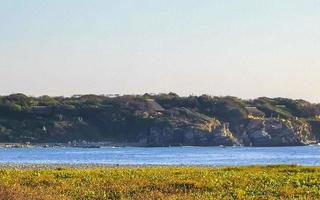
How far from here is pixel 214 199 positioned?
35.2 meters

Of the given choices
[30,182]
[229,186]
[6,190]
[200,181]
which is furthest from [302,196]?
[30,182]

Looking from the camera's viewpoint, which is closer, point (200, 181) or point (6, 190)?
point (6, 190)

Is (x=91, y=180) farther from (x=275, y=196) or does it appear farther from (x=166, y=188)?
(x=275, y=196)

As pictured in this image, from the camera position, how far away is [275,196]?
124 feet

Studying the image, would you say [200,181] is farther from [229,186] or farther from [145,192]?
[145,192]

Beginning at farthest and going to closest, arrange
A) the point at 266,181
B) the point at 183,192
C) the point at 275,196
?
1. the point at 266,181
2. the point at 183,192
3. the point at 275,196

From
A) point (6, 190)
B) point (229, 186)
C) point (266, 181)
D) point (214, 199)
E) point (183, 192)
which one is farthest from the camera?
point (266, 181)

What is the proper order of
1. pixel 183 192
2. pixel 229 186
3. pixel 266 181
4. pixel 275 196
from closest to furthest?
pixel 275 196
pixel 183 192
pixel 229 186
pixel 266 181

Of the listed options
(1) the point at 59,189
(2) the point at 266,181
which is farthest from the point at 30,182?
(2) the point at 266,181

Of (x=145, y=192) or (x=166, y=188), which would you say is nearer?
(x=145, y=192)

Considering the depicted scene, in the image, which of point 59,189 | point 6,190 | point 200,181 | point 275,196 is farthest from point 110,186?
point 6,190

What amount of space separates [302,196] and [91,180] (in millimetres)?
16510

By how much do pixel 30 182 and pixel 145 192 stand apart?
11303 millimetres

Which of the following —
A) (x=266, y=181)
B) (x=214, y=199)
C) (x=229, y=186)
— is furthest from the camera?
(x=266, y=181)
